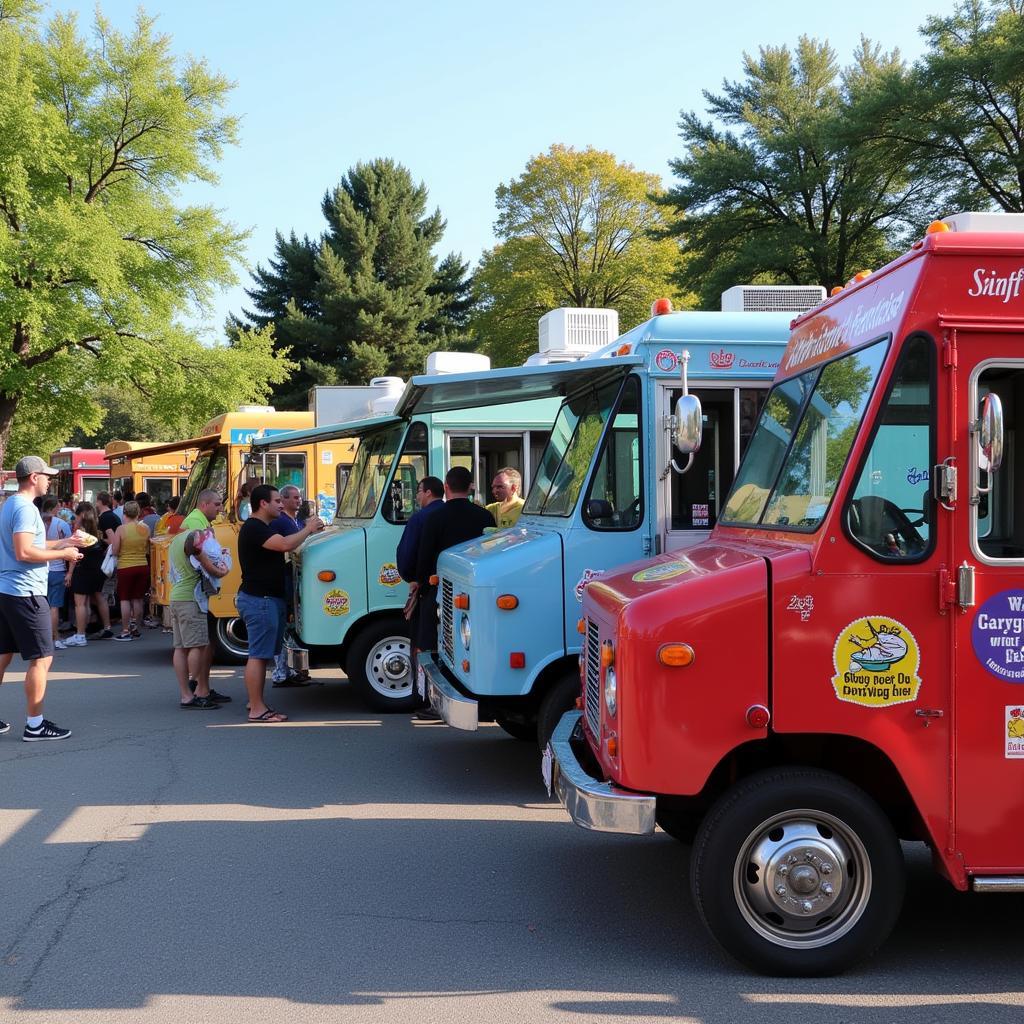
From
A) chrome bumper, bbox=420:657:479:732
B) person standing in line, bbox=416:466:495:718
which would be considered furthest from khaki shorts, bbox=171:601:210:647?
chrome bumper, bbox=420:657:479:732

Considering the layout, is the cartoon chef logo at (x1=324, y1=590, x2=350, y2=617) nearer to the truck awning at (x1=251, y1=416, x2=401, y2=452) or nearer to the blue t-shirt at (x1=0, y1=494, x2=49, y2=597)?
the truck awning at (x1=251, y1=416, x2=401, y2=452)

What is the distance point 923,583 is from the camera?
414 cm

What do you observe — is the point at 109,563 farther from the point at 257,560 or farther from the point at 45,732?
the point at 257,560

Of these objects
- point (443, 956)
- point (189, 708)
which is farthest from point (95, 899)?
point (189, 708)

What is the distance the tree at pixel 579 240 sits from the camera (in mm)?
40156

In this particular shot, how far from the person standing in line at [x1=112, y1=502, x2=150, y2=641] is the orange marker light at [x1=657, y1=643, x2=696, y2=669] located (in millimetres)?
11993

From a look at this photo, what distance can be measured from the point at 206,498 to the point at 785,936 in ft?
23.9

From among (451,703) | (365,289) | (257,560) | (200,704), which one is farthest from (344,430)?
(365,289)

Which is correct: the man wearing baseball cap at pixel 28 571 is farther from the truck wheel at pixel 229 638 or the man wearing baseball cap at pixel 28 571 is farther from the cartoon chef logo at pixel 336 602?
the truck wheel at pixel 229 638

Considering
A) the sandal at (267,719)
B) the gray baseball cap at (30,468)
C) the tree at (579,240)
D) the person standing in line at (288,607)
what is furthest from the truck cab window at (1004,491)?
the tree at (579,240)

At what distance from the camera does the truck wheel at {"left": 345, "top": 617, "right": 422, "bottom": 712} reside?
369 inches

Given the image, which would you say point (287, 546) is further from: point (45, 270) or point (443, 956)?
point (45, 270)

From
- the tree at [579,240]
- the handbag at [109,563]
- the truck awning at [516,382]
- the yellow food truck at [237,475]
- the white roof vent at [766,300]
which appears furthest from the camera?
the tree at [579,240]

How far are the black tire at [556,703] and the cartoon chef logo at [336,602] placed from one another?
3.17m
